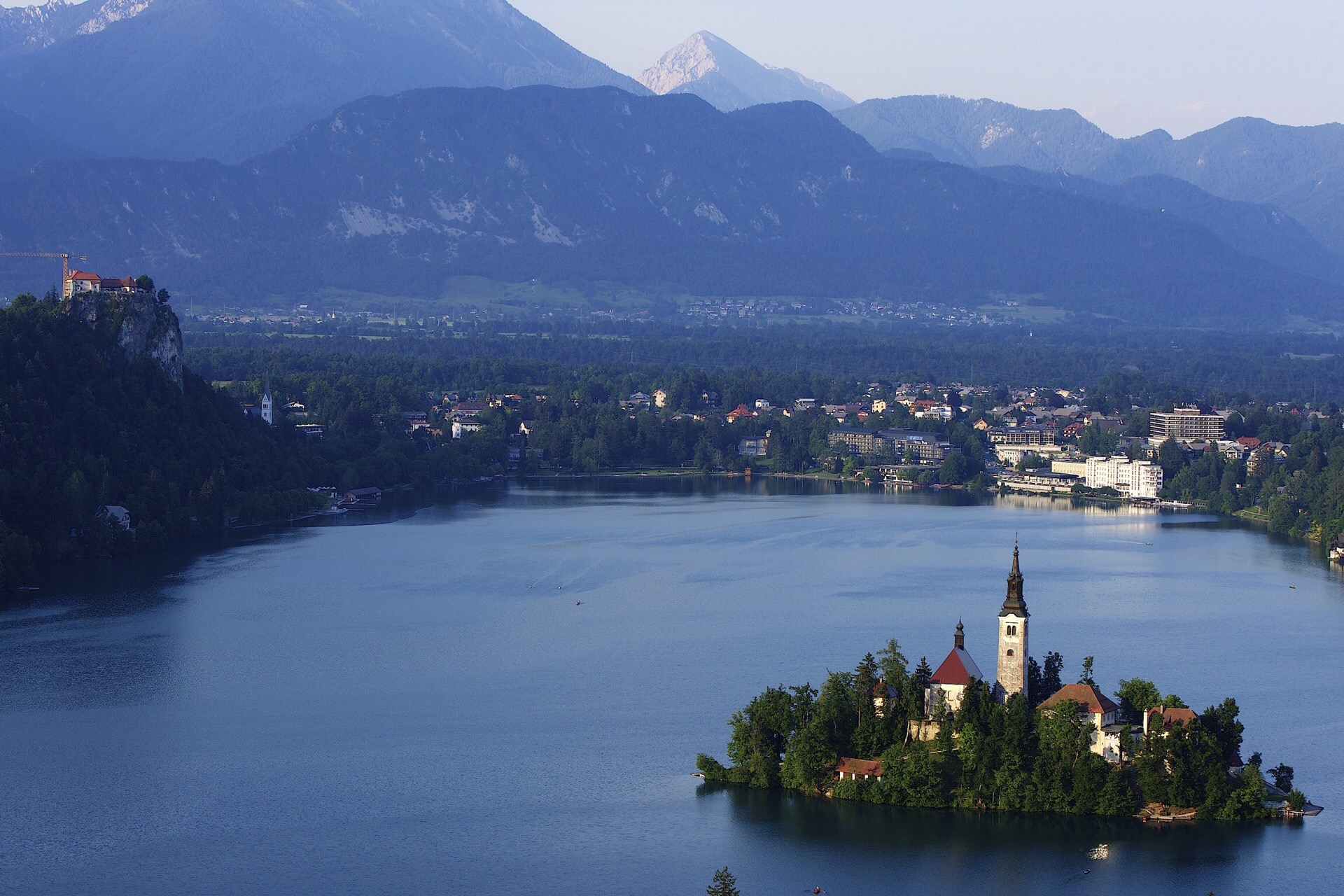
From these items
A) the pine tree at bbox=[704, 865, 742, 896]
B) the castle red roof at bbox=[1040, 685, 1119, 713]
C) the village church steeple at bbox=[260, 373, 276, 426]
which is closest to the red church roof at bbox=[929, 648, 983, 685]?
the castle red roof at bbox=[1040, 685, 1119, 713]

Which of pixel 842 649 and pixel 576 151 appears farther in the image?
pixel 576 151

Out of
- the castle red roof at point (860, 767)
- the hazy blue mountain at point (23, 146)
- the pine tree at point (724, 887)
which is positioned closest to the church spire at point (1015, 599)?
the castle red roof at point (860, 767)

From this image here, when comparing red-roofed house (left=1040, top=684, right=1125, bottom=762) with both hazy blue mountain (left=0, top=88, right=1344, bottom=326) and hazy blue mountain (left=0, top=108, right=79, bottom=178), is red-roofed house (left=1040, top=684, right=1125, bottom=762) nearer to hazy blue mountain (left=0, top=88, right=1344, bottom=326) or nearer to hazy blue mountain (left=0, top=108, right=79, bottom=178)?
hazy blue mountain (left=0, top=88, right=1344, bottom=326)

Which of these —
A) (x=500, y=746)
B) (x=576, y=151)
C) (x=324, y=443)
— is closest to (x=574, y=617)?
(x=500, y=746)

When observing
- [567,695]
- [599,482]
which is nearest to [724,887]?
[567,695]

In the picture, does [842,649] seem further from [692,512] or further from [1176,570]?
[692,512]

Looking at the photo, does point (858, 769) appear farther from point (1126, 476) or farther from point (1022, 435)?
point (1022, 435)

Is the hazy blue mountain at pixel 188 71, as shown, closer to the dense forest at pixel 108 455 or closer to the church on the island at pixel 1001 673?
the dense forest at pixel 108 455
